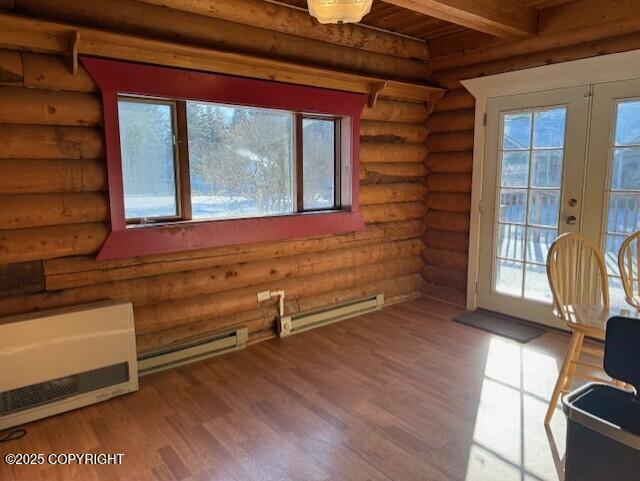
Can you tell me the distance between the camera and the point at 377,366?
3.19 m

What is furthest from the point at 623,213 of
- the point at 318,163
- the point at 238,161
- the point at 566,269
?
the point at 238,161

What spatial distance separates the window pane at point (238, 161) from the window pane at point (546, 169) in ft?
6.91

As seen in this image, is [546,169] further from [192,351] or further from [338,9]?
[192,351]

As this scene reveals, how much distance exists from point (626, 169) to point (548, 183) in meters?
0.57

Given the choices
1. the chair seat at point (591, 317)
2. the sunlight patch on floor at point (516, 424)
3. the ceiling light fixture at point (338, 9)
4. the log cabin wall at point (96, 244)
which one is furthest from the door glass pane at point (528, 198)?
the ceiling light fixture at point (338, 9)

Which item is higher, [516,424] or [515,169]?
[515,169]

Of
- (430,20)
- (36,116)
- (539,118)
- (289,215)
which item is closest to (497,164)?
(539,118)

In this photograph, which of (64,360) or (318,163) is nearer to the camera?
(64,360)

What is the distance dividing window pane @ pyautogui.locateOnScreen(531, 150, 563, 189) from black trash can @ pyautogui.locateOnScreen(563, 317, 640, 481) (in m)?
2.57

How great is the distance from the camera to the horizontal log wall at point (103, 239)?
8.27 ft

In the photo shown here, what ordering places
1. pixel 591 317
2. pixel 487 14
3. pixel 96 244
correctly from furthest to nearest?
pixel 487 14 → pixel 96 244 → pixel 591 317

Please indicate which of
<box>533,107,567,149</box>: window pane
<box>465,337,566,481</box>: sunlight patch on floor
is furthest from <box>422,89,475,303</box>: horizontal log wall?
<box>465,337,566,481</box>: sunlight patch on floor

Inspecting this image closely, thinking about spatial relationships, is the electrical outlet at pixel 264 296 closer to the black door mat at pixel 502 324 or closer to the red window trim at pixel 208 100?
the red window trim at pixel 208 100

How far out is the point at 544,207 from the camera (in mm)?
3846
